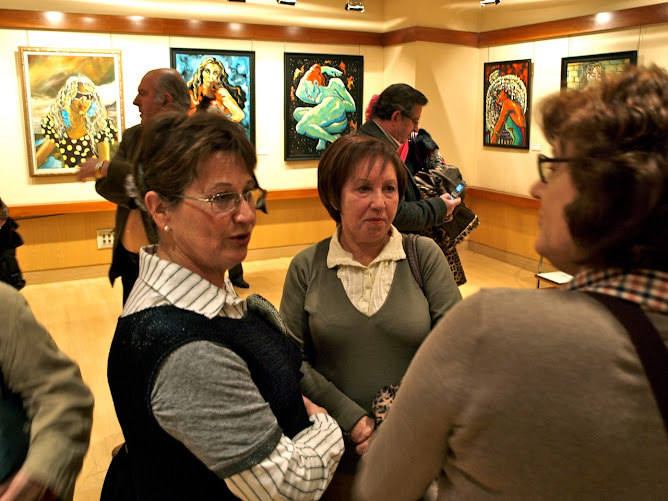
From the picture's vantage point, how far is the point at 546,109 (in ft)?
3.01

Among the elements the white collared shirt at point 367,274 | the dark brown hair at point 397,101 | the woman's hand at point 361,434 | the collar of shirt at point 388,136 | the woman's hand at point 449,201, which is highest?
the dark brown hair at point 397,101

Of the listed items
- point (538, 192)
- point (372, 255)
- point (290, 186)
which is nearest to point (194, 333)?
point (538, 192)

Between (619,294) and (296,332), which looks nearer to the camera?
(619,294)

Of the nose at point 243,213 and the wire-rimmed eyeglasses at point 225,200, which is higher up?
the wire-rimmed eyeglasses at point 225,200

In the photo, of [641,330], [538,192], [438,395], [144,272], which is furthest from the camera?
[144,272]

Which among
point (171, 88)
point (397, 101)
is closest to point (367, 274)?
point (397, 101)

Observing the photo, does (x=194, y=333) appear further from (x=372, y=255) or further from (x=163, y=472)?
(x=372, y=255)

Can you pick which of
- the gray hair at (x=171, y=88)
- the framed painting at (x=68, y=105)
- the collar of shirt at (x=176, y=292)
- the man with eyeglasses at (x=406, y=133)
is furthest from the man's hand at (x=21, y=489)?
the framed painting at (x=68, y=105)

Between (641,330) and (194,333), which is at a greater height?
(641,330)

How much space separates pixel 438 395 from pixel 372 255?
3.83 ft

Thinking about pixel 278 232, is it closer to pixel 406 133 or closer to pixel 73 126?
pixel 73 126

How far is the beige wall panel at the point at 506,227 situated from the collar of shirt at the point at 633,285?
6.16 metres

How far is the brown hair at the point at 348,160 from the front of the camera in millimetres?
2018

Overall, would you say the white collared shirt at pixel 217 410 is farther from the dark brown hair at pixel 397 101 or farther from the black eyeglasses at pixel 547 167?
the dark brown hair at pixel 397 101
